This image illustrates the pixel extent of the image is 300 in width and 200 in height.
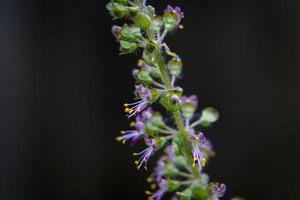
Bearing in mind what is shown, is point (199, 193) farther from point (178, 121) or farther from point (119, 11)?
point (119, 11)

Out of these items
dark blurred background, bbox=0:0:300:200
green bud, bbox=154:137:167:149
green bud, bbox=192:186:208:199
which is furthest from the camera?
dark blurred background, bbox=0:0:300:200

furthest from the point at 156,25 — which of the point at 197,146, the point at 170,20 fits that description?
the point at 197,146

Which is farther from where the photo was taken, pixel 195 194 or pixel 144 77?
pixel 144 77

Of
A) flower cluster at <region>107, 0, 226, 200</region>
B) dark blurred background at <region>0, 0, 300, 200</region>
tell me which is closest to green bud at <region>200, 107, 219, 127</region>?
flower cluster at <region>107, 0, 226, 200</region>

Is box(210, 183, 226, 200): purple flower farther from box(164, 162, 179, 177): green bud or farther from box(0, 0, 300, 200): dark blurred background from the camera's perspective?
box(0, 0, 300, 200): dark blurred background

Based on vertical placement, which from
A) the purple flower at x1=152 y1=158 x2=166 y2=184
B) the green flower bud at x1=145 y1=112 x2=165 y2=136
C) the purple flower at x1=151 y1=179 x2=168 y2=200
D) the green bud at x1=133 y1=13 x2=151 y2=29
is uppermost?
the green bud at x1=133 y1=13 x2=151 y2=29

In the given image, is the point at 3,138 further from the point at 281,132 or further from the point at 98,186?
the point at 281,132

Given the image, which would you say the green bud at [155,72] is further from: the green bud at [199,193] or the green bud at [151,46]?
the green bud at [199,193]
